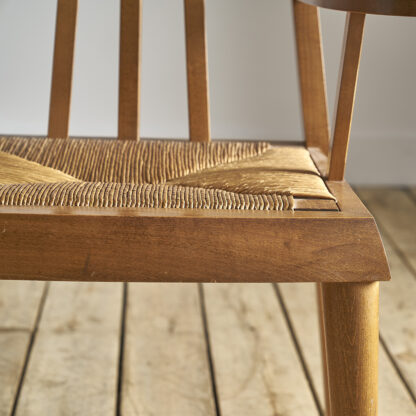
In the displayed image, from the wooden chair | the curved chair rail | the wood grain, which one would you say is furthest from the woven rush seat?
the wood grain

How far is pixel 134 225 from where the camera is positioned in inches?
19.3

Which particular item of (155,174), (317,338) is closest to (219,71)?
(317,338)

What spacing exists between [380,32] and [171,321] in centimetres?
93

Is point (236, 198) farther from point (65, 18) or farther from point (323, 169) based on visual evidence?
point (65, 18)

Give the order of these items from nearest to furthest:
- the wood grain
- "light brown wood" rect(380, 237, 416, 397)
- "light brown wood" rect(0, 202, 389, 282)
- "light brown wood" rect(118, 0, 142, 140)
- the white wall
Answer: "light brown wood" rect(0, 202, 389, 282)
"light brown wood" rect(118, 0, 142, 140)
"light brown wood" rect(380, 237, 416, 397)
the wood grain
the white wall

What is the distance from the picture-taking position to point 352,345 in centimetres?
52

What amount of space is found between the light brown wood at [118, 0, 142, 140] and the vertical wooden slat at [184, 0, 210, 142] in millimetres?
60

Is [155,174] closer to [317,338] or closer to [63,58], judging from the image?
[63,58]

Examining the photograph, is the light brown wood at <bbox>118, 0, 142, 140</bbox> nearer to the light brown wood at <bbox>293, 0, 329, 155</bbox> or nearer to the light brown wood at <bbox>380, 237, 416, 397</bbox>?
the light brown wood at <bbox>293, 0, 329, 155</bbox>

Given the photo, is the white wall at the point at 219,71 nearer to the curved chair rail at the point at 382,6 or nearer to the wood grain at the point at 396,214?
the wood grain at the point at 396,214

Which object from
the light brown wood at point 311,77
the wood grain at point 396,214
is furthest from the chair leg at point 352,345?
the wood grain at point 396,214

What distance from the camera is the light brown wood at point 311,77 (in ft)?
2.55

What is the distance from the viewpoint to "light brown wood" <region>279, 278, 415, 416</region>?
844 millimetres

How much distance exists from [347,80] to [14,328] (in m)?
0.65
